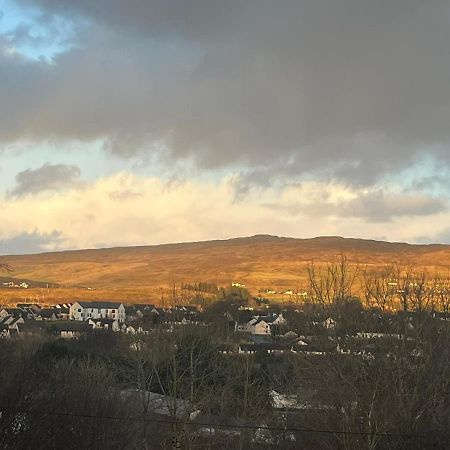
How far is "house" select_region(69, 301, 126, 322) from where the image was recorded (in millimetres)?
141500

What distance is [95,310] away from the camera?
147375mm

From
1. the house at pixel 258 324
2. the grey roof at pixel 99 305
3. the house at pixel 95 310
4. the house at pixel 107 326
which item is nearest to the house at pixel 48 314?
the house at pixel 95 310

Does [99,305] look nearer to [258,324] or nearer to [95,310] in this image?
[95,310]

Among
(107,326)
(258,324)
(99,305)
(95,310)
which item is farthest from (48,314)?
(258,324)

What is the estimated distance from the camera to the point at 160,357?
46.0m

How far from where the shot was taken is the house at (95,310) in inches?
5571

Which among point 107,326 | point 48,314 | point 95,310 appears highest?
point 107,326

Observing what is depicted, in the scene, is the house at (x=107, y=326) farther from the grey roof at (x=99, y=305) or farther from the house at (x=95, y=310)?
the grey roof at (x=99, y=305)

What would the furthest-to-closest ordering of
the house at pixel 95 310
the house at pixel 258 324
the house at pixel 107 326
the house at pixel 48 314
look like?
1. the house at pixel 95 310
2. the house at pixel 48 314
3. the house at pixel 258 324
4. the house at pixel 107 326

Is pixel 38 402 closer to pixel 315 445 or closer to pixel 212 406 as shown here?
pixel 315 445

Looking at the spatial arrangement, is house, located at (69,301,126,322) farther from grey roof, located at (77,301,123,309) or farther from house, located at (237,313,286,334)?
house, located at (237,313,286,334)

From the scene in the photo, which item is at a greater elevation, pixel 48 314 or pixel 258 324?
pixel 258 324

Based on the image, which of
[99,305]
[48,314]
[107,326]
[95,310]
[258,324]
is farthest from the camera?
[99,305]

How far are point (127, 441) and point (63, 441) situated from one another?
2546mm
